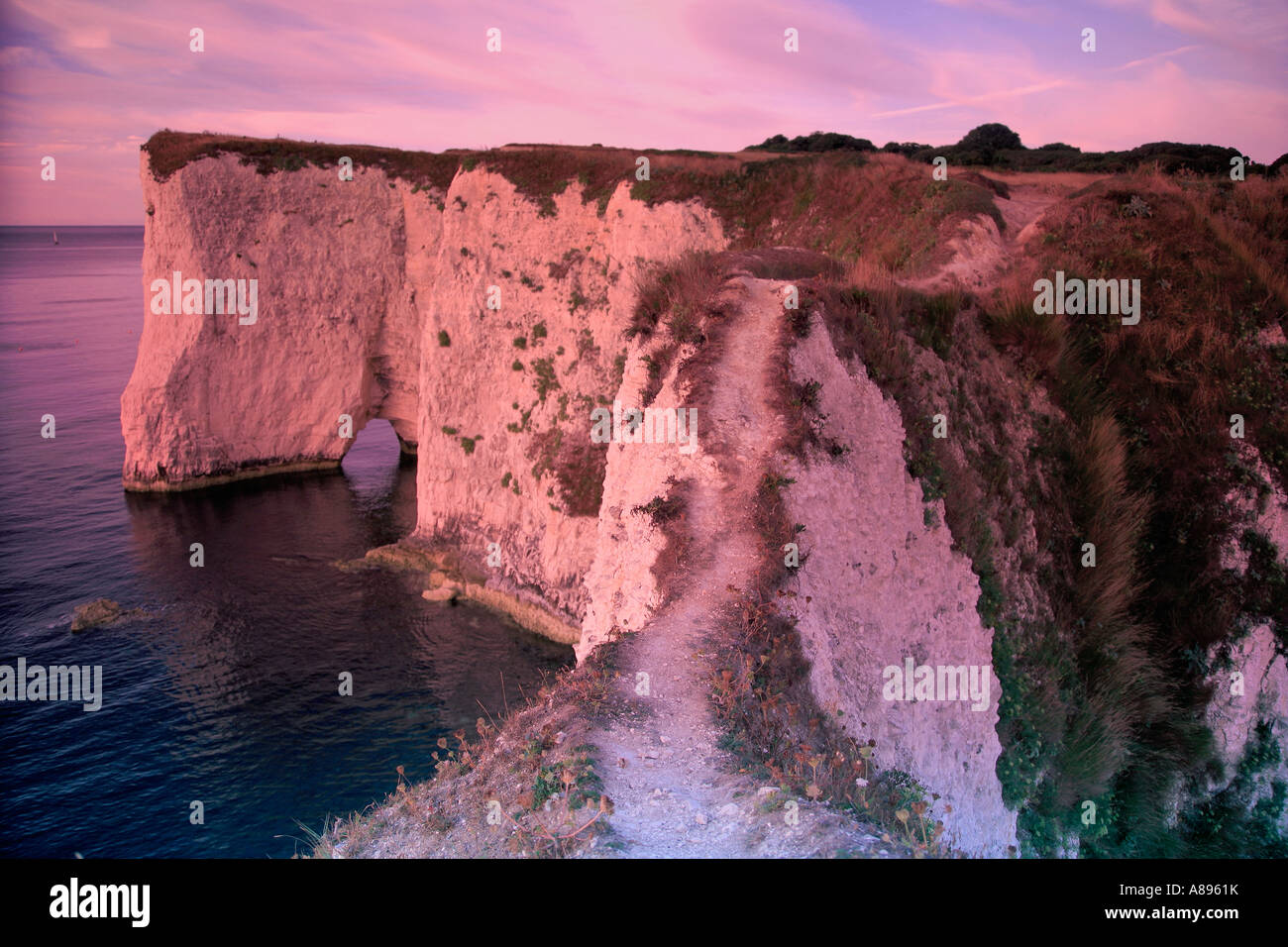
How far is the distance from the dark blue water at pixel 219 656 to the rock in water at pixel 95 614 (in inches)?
17.8

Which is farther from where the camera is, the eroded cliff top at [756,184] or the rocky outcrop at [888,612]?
the eroded cliff top at [756,184]

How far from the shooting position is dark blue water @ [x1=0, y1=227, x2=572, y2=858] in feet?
51.2

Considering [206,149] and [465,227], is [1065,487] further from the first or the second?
[206,149]

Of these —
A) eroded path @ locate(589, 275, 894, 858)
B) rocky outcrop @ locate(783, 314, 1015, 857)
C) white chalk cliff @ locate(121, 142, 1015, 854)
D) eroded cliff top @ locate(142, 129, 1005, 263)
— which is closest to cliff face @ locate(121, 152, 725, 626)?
white chalk cliff @ locate(121, 142, 1015, 854)

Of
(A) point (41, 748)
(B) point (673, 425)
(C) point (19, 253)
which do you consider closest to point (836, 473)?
(B) point (673, 425)

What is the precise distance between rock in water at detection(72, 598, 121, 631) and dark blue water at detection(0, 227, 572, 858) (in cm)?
45

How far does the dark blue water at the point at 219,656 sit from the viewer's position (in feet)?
51.2

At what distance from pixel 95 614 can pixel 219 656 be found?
475cm

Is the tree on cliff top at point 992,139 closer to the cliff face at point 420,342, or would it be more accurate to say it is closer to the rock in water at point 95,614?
the cliff face at point 420,342

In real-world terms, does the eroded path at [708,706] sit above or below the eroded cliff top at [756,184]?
below

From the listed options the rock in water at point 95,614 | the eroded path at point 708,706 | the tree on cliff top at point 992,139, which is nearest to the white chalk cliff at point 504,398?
the eroded path at point 708,706

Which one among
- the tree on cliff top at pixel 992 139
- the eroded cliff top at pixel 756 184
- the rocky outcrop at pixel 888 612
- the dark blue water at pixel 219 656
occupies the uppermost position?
the tree on cliff top at pixel 992 139

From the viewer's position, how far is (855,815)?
5.16 m

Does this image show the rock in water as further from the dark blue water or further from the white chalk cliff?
the white chalk cliff
